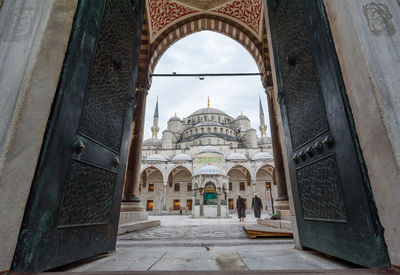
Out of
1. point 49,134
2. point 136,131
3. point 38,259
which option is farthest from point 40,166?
point 136,131

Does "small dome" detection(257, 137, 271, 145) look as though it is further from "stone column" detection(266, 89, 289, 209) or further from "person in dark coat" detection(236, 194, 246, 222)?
"stone column" detection(266, 89, 289, 209)

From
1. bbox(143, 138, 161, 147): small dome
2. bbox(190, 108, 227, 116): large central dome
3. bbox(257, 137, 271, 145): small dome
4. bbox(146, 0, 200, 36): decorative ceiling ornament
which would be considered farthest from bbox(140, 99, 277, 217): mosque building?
bbox(146, 0, 200, 36): decorative ceiling ornament

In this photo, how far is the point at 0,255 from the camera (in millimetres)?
914

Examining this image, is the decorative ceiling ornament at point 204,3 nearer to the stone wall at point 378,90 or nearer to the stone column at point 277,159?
the stone column at point 277,159

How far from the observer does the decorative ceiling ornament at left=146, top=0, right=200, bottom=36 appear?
583 centimetres

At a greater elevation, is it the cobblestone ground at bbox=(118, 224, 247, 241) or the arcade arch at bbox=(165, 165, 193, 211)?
the arcade arch at bbox=(165, 165, 193, 211)

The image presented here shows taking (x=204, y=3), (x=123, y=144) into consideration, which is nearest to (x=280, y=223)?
(x=123, y=144)

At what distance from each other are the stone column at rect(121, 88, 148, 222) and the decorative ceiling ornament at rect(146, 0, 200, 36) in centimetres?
218

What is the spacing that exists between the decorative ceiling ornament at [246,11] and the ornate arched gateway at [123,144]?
13.1 feet

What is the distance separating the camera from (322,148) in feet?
4.74

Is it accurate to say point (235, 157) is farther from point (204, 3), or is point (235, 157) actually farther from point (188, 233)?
point (188, 233)

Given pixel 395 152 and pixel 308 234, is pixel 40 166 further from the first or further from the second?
pixel 308 234

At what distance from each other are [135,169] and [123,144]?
3462mm

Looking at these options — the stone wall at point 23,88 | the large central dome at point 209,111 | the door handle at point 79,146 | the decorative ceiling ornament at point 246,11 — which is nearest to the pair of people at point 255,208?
the decorative ceiling ornament at point 246,11
